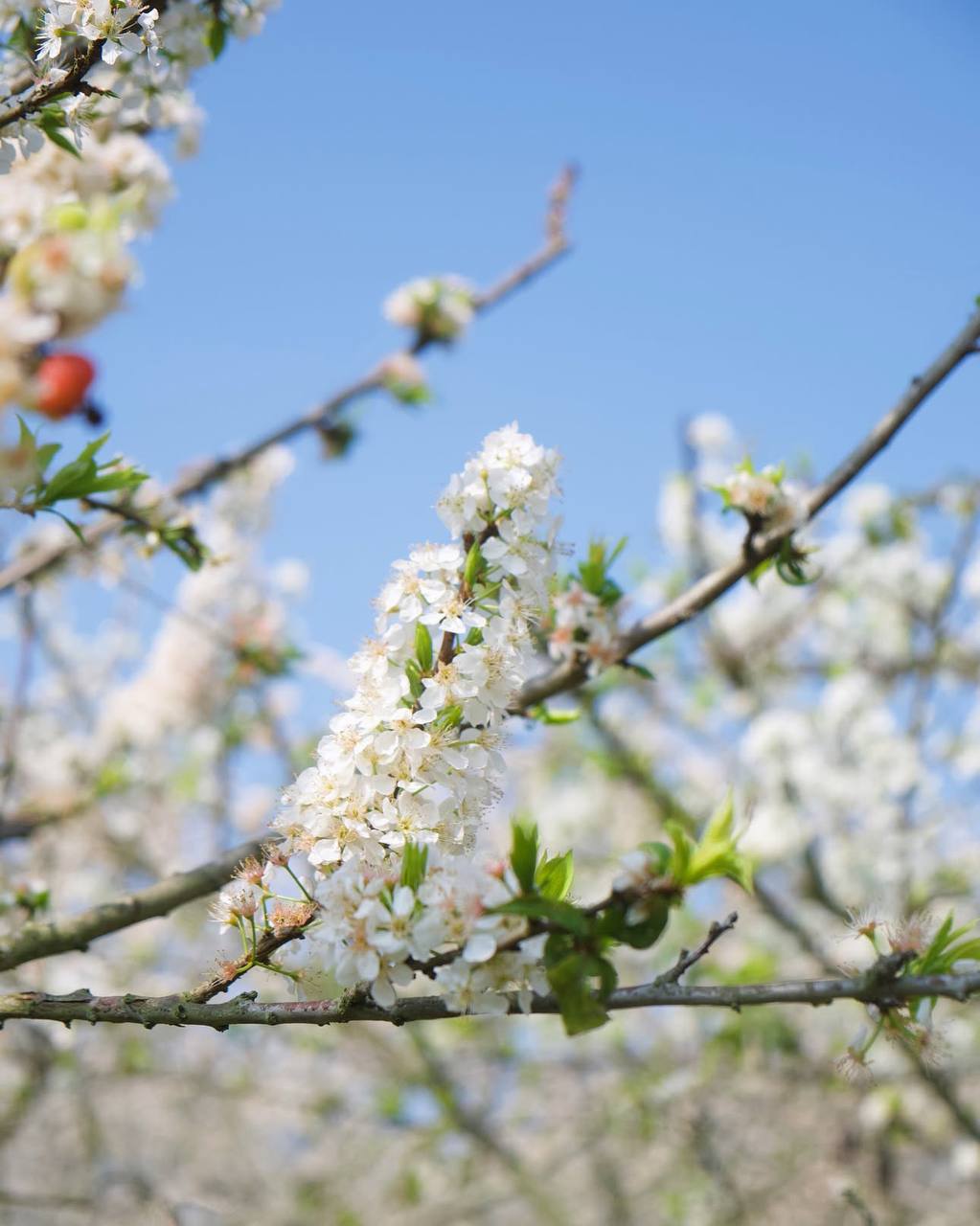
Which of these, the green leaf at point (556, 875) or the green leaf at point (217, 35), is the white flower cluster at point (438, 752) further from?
the green leaf at point (217, 35)

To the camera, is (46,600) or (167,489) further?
(46,600)

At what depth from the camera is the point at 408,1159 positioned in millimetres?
5832

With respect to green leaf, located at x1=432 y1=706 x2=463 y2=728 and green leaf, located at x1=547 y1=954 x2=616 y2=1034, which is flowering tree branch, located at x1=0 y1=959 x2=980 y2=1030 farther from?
green leaf, located at x1=432 y1=706 x2=463 y2=728

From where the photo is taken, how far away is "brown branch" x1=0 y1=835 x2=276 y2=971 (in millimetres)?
1837

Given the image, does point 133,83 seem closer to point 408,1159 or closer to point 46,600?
point 408,1159

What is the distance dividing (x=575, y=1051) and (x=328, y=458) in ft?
15.7

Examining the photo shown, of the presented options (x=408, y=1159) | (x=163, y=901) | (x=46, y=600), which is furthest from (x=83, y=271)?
(x=46, y=600)

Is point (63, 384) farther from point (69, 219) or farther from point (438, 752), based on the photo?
point (69, 219)

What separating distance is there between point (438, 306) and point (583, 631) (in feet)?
8.40

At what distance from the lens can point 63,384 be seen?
130 cm

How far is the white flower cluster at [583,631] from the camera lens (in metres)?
2.09

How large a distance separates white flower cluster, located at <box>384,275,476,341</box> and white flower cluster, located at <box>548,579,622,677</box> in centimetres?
249

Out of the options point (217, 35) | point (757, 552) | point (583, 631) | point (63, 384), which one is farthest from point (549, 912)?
point (217, 35)

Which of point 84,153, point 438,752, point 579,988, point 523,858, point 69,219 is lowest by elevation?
point 579,988
